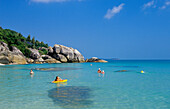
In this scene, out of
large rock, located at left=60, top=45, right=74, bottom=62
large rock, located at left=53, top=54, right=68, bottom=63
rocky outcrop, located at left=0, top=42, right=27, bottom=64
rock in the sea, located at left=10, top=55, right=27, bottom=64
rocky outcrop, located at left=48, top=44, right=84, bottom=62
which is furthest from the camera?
large rock, located at left=60, top=45, right=74, bottom=62

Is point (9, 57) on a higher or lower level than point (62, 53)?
lower

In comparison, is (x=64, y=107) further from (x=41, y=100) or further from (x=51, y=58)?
(x=51, y=58)

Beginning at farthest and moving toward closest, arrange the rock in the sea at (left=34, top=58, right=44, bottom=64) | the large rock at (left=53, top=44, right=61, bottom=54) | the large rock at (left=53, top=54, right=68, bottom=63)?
the large rock at (left=53, top=44, right=61, bottom=54) < the large rock at (left=53, top=54, right=68, bottom=63) < the rock in the sea at (left=34, top=58, right=44, bottom=64)

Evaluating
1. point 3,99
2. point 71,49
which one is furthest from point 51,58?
point 3,99

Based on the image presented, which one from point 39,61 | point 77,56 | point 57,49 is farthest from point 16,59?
point 77,56

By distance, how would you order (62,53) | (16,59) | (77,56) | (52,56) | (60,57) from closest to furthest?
(16,59)
(60,57)
(62,53)
(52,56)
(77,56)

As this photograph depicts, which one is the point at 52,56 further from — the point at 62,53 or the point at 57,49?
the point at 62,53

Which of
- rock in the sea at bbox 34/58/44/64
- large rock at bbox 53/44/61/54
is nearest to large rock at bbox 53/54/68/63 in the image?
large rock at bbox 53/44/61/54

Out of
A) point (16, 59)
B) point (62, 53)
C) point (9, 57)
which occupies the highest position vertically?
point (62, 53)

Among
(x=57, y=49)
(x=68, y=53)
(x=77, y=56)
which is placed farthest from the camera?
(x=77, y=56)

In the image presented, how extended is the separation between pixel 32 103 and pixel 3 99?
3646 millimetres

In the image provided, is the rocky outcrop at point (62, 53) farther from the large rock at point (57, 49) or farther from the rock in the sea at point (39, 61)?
the rock in the sea at point (39, 61)

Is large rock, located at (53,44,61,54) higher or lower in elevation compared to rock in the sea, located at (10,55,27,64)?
higher

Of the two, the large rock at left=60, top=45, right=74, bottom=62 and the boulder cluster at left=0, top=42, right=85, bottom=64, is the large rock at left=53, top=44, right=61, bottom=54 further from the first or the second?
the large rock at left=60, top=45, right=74, bottom=62
